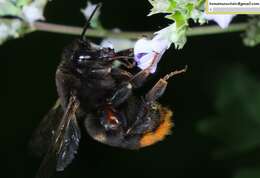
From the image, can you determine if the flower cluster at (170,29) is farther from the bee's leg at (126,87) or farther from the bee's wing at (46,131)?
the bee's wing at (46,131)

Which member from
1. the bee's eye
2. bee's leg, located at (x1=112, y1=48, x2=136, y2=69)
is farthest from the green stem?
the bee's eye

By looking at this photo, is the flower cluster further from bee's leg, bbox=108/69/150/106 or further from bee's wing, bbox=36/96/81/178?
bee's wing, bbox=36/96/81/178

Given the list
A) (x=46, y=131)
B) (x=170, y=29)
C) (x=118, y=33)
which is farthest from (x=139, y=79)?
(x=118, y=33)

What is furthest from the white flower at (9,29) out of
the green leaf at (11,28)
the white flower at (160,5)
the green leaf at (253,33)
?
the green leaf at (253,33)

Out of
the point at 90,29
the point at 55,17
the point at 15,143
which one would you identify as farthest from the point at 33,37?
the point at 90,29

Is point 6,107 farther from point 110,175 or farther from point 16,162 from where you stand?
point 110,175
